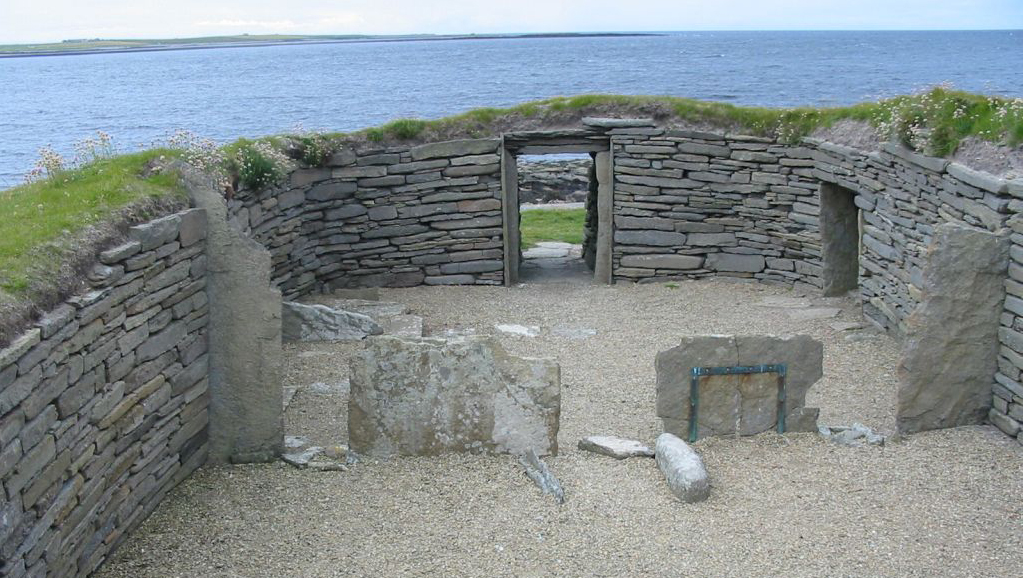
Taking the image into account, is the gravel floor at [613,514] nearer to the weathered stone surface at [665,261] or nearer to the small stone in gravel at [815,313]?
the small stone in gravel at [815,313]

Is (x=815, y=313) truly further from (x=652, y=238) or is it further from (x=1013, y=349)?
(x=1013, y=349)

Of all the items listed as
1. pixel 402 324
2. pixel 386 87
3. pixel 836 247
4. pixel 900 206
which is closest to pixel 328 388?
pixel 402 324

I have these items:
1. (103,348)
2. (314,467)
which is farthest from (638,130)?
(103,348)

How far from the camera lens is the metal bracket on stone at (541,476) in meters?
6.96

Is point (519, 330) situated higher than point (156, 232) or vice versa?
point (156, 232)

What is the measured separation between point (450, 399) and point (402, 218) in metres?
6.57

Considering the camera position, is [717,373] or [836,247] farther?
[836,247]

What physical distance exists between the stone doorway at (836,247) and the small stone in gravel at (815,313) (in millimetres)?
647

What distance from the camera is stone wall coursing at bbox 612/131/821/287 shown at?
13234 millimetres

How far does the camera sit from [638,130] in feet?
44.6

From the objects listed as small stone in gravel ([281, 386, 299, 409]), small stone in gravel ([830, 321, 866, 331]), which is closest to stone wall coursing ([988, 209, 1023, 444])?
small stone in gravel ([830, 321, 866, 331])

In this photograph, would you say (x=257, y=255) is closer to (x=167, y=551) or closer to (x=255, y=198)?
(x=167, y=551)

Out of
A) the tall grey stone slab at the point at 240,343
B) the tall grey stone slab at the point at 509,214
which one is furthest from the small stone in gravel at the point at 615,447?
the tall grey stone slab at the point at 509,214

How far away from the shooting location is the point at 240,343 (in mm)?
7559
